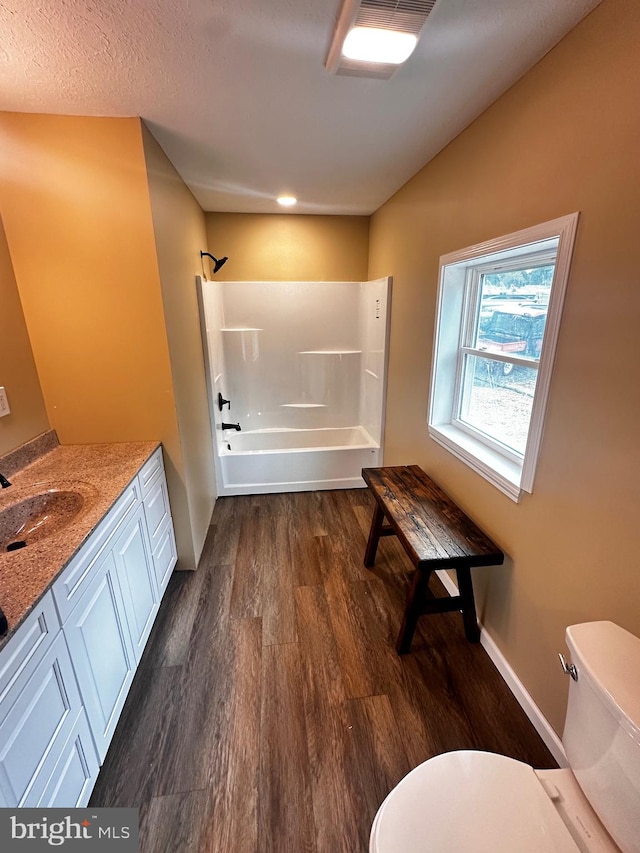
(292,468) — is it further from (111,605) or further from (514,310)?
(514,310)

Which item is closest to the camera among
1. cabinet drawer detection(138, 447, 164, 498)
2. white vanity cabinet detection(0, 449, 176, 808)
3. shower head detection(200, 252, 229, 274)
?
white vanity cabinet detection(0, 449, 176, 808)

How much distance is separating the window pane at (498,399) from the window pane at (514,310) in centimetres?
10

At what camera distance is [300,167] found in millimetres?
2242

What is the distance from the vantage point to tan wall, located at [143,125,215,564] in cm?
191

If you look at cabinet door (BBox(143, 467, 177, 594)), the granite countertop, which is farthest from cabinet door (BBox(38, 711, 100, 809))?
cabinet door (BBox(143, 467, 177, 594))

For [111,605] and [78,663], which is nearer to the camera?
[78,663]

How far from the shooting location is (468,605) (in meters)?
1.77

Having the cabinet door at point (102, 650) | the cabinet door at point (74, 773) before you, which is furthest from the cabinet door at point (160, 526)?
the cabinet door at point (74, 773)

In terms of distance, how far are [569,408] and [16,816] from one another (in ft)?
6.23

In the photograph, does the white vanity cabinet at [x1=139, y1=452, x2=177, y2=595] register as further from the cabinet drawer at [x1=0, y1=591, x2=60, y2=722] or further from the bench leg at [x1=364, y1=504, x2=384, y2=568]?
the bench leg at [x1=364, y1=504, x2=384, y2=568]

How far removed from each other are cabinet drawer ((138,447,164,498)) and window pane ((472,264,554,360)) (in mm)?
1870

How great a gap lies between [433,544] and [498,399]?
82 cm

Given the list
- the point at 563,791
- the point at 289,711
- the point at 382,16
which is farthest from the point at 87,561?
the point at 382,16

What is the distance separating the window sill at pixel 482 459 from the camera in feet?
5.10
